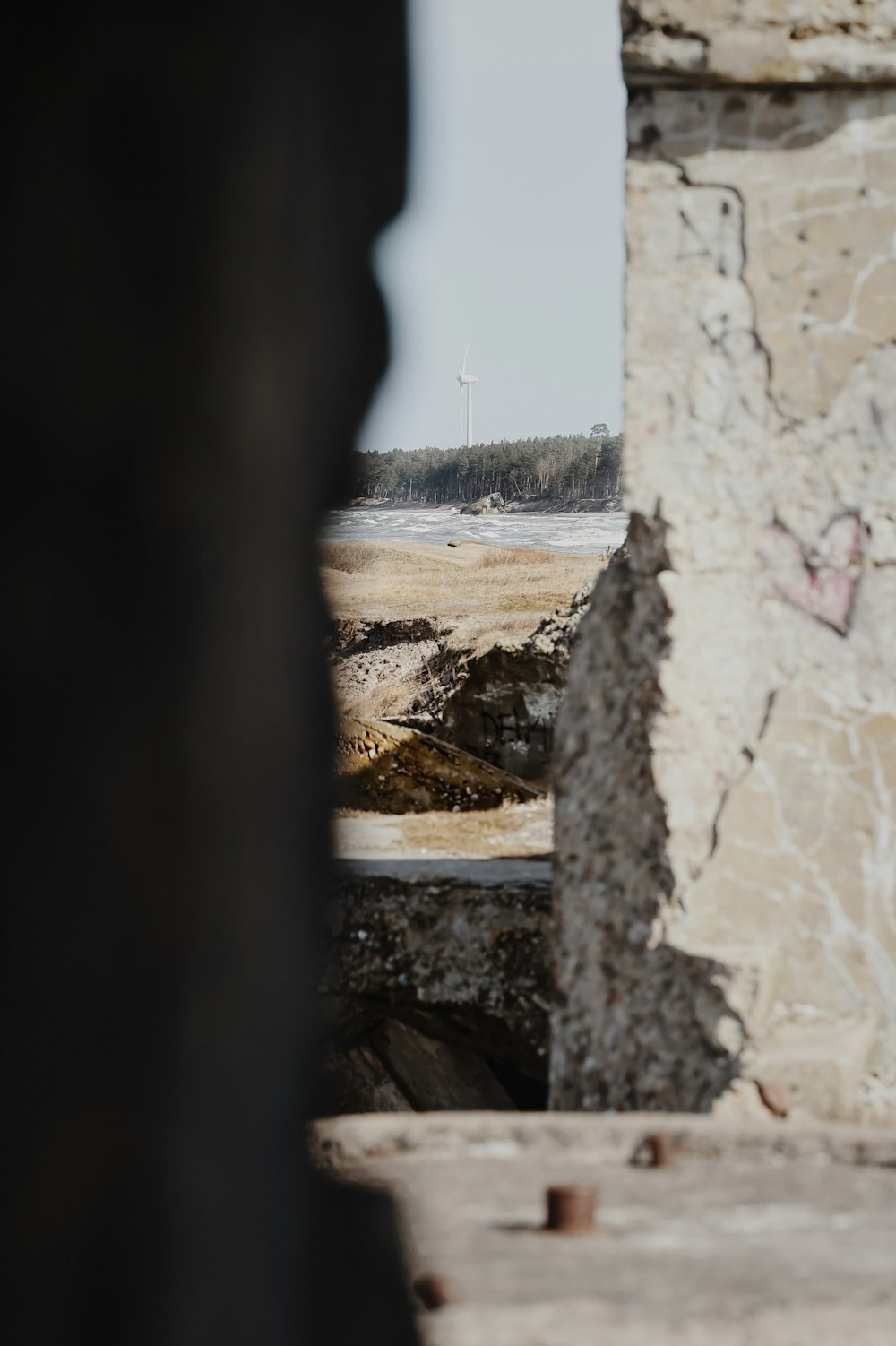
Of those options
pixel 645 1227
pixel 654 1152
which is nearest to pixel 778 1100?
pixel 654 1152

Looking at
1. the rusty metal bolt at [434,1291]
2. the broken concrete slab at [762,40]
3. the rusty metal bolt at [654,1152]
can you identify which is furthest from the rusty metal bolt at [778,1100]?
the broken concrete slab at [762,40]

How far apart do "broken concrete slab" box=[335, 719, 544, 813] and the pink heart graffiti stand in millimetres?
3026

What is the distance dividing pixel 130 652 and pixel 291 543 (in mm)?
97

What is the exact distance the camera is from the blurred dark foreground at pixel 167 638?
20.2 inches

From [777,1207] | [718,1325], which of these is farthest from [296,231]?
[777,1207]

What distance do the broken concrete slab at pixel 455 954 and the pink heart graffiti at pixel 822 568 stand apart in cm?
153

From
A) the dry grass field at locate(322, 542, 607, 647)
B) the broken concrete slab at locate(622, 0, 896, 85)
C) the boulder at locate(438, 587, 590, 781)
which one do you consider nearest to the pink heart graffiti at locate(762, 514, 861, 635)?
the broken concrete slab at locate(622, 0, 896, 85)

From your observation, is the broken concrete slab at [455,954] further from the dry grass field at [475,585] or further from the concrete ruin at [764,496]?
the dry grass field at [475,585]

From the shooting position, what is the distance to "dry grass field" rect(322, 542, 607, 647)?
11.0m

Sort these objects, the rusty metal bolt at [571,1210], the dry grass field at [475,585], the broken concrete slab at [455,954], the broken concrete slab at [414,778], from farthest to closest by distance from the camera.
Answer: the dry grass field at [475,585] < the broken concrete slab at [414,778] < the broken concrete slab at [455,954] < the rusty metal bolt at [571,1210]

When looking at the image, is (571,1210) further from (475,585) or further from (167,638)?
(475,585)

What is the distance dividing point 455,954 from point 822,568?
1781 mm

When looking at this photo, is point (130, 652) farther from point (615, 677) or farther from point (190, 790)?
point (615, 677)

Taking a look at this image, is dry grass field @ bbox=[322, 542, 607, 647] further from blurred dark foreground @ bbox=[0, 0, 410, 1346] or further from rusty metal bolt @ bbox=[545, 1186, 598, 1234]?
blurred dark foreground @ bbox=[0, 0, 410, 1346]
